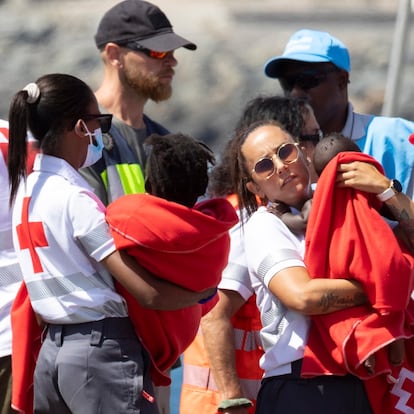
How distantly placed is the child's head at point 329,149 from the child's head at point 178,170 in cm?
35

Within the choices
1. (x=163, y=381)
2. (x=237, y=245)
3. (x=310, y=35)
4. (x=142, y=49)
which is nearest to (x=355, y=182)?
(x=237, y=245)

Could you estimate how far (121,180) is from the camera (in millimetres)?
4570

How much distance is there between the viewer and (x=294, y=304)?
10.1ft

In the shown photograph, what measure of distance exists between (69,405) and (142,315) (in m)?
0.33

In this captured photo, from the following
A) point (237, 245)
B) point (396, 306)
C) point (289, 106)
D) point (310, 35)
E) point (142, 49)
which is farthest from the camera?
point (142, 49)

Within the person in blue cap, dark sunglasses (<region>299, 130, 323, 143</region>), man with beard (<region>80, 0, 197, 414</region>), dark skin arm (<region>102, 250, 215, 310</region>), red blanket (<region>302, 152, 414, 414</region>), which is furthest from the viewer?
man with beard (<region>80, 0, 197, 414</region>)

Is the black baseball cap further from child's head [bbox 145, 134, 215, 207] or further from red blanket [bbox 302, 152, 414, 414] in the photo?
red blanket [bbox 302, 152, 414, 414]

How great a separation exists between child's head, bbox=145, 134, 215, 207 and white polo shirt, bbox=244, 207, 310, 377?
0.22 m

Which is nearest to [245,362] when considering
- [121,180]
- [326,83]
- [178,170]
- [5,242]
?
[178,170]

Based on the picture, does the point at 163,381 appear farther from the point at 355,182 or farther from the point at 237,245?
the point at 355,182

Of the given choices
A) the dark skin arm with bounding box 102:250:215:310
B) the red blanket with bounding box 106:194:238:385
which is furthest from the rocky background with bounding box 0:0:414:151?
the dark skin arm with bounding box 102:250:215:310

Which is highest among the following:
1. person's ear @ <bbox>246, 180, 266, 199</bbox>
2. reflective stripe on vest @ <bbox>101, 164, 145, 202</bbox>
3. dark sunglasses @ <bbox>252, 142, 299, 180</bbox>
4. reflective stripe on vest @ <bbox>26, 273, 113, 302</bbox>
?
dark sunglasses @ <bbox>252, 142, 299, 180</bbox>

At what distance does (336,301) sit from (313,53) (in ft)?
6.18

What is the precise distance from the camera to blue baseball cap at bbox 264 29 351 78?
184 inches
